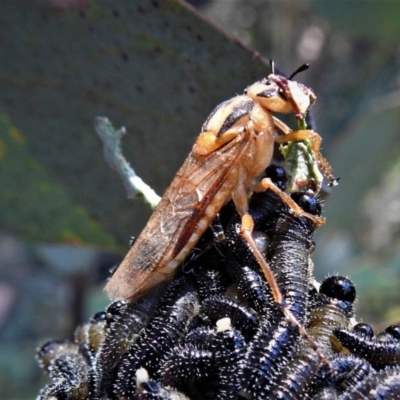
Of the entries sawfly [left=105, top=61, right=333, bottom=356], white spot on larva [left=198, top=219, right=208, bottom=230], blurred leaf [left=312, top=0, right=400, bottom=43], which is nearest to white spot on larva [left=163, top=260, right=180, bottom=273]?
sawfly [left=105, top=61, right=333, bottom=356]

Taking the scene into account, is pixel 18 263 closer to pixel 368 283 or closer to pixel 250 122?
pixel 368 283

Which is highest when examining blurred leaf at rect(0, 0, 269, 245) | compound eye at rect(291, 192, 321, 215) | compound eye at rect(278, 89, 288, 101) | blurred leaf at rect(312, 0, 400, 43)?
blurred leaf at rect(312, 0, 400, 43)

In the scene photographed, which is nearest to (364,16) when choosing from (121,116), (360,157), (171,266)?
(360,157)

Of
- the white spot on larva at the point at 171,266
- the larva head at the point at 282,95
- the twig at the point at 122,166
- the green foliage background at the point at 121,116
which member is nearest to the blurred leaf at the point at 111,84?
the green foliage background at the point at 121,116

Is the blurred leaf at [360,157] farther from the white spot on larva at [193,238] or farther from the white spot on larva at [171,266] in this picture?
the white spot on larva at [171,266]

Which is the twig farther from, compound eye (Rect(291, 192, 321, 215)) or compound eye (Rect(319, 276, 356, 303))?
compound eye (Rect(319, 276, 356, 303))

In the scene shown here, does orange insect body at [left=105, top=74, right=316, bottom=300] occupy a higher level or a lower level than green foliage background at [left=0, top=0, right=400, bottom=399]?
lower
